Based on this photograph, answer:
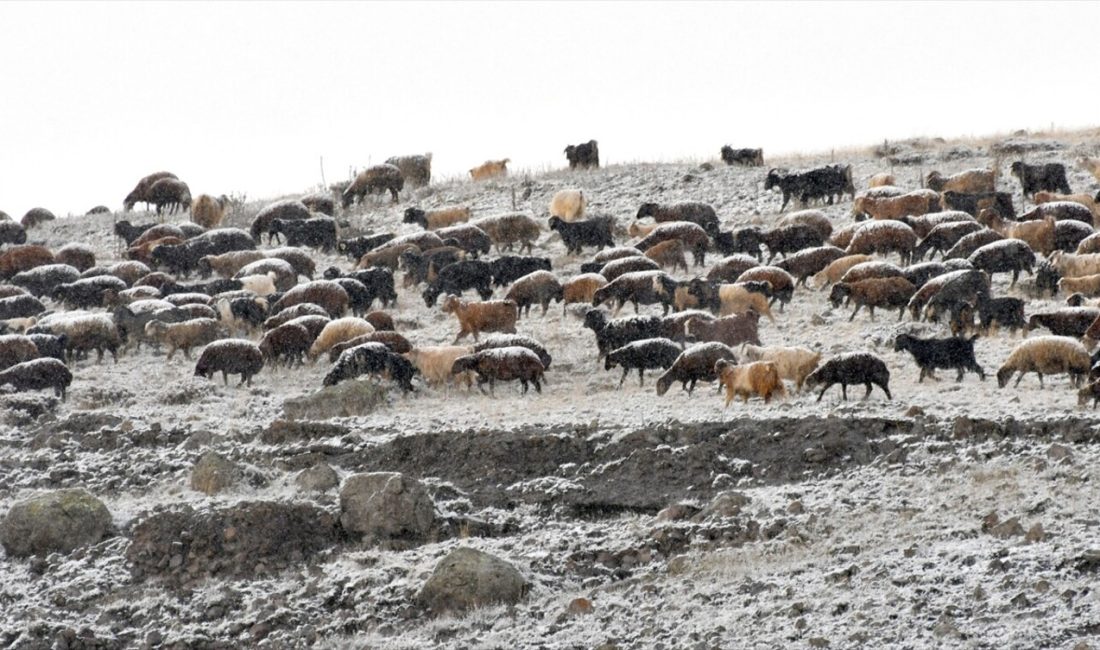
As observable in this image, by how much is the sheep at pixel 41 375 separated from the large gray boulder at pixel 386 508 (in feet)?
22.5

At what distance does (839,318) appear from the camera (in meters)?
22.1

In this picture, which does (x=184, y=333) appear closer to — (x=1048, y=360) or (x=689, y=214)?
(x=689, y=214)

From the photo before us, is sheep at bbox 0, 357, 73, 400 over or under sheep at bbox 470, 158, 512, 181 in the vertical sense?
under

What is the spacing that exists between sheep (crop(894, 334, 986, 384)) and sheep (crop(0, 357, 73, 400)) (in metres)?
10.9

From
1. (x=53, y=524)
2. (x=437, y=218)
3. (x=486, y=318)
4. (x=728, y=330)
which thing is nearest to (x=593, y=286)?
(x=486, y=318)

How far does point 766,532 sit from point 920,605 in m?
2.10

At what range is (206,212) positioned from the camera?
34750 millimetres

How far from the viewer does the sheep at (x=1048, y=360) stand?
17.0 metres

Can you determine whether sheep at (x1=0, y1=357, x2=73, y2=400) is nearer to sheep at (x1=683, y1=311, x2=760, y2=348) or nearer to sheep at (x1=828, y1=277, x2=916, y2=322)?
sheep at (x1=683, y1=311, x2=760, y2=348)

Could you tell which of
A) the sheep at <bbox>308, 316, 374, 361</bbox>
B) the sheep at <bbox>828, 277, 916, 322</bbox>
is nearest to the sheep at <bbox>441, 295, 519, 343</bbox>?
the sheep at <bbox>308, 316, 374, 361</bbox>

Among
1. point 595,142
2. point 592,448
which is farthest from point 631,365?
point 595,142

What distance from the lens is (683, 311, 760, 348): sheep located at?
20.4 metres

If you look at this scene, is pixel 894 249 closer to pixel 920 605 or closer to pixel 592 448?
pixel 592 448

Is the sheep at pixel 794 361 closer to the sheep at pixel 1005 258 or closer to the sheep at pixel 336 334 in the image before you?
the sheep at pixel 1005 258
